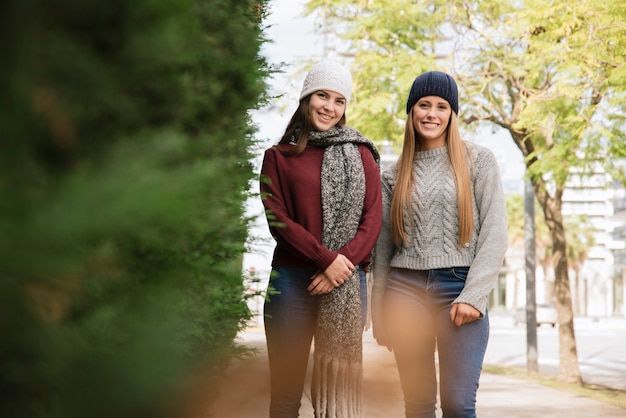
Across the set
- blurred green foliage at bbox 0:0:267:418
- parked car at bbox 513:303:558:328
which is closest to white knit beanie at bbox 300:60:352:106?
blurred green foliage at bbox 0:0:267:418

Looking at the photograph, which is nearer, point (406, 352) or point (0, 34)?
point (0, 34)

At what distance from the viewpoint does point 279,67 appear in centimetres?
280

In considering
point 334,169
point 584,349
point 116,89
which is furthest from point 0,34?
point 584,349

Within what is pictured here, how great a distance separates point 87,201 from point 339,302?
9.32 ft

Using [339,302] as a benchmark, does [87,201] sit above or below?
above

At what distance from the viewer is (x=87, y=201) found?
69 cm

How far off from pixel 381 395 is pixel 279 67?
18.7 feet

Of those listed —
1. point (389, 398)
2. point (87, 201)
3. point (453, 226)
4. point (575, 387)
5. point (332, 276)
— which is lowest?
point (575, 387)

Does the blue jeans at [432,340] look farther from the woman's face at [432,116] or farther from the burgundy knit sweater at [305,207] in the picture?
the woman's face at [432,116]

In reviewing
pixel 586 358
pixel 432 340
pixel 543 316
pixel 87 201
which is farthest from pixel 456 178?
pixel 543 316

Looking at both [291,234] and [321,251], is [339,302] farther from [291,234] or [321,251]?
[291,234]

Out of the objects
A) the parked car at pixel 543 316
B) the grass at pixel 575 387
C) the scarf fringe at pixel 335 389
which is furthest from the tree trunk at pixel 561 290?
the parked car at pixel 543 316

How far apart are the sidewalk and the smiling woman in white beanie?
0.88m

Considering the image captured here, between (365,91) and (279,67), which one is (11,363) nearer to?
(279,67)
